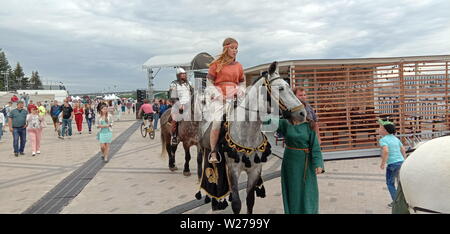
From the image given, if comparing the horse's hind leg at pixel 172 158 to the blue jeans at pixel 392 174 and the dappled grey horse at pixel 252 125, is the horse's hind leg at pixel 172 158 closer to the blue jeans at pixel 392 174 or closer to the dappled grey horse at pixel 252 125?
the dappled grey horse at pixel 252 125

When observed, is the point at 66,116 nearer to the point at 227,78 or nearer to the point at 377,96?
the point at 227,78

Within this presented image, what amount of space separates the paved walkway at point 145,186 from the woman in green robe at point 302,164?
4.60 ft

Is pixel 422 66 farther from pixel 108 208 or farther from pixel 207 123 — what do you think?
pixel 108 208

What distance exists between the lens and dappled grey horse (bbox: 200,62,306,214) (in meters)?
3.08

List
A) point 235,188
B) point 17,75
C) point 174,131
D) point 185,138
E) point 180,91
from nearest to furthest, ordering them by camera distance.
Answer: point 235,188
point 180,91
point 185,138
point 174,131
point 17,75

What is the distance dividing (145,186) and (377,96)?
24.4ft

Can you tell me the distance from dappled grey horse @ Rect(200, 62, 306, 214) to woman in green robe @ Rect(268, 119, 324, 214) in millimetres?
300

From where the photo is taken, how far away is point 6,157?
1021cm

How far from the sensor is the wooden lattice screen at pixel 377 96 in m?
9.04

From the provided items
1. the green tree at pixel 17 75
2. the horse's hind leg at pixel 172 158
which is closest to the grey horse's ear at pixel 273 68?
the horse's hind leg at pixel 172 158

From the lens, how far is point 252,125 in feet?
11.3

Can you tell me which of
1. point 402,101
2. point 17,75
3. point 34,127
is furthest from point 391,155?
point 17,75
